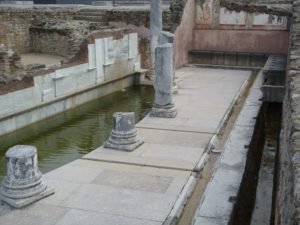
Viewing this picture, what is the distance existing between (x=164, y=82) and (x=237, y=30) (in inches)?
346

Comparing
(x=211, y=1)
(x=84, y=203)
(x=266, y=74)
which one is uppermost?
(x=211, y=1)

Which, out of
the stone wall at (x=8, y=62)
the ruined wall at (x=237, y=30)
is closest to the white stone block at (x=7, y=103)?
the stone wall at (x=8, y=62)

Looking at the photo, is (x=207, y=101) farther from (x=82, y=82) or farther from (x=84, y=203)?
(x=84, y=203)

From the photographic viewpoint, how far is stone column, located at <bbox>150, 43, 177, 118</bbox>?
30.7 ft

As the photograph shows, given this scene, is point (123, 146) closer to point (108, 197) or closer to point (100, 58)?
point (108, 197)

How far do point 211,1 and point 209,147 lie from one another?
11.1 metres

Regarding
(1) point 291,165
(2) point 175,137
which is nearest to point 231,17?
(2) point 175,137

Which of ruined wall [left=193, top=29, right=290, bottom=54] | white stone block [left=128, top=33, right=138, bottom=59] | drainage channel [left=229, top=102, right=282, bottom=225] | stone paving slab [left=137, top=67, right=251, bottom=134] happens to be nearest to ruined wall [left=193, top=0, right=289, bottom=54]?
ruined wall [left=193, top=29, right=290, bottom=54]

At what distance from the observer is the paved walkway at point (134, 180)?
16.9 feet

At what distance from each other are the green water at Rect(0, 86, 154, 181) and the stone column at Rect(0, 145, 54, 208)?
1714 mm

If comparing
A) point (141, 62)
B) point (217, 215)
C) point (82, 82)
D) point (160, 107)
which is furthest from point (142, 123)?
point (141, 62)

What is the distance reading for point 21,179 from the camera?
5488 mm

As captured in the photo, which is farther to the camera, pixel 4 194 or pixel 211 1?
pixel 211 1

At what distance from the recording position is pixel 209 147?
7633 millimetres
